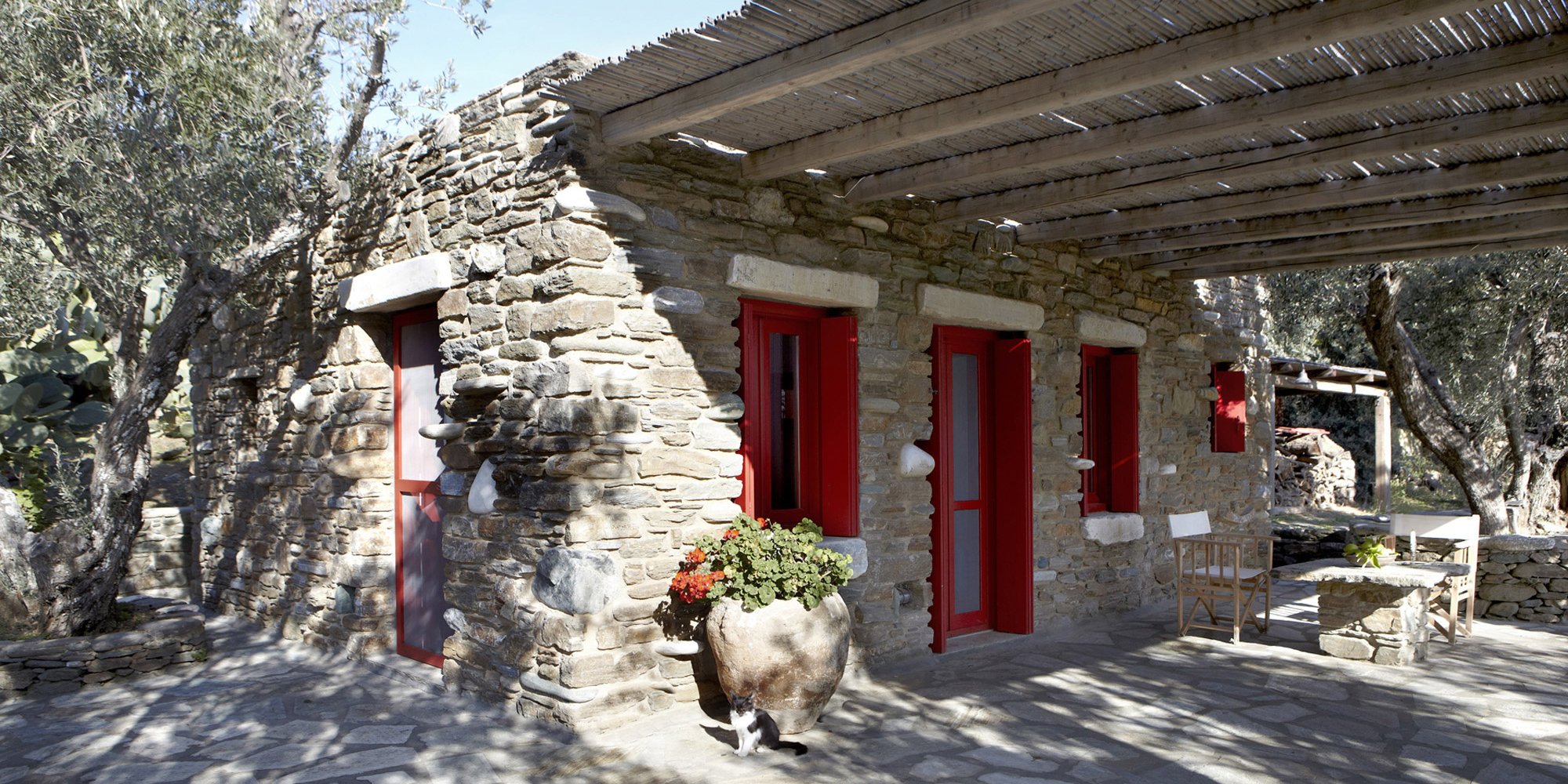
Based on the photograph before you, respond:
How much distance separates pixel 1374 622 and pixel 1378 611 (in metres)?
0.07

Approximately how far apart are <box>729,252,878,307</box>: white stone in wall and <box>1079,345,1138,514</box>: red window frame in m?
2.67

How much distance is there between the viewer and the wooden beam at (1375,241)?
5.90 meters

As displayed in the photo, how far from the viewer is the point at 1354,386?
12.5 m

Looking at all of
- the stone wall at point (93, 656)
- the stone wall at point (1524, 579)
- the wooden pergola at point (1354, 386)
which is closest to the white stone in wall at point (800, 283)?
the stone wall at point (93, 656)

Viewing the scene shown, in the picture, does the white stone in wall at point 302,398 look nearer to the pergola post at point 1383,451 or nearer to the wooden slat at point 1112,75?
the wooden slat at point 1112,75

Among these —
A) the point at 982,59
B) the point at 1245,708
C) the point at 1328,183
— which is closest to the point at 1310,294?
the point at 1328,183

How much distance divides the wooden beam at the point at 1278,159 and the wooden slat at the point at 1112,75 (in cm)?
127

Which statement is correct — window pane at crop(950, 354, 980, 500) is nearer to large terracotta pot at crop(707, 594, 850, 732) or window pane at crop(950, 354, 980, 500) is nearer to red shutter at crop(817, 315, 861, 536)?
red shutter at crop(817, 315, 861, 536)

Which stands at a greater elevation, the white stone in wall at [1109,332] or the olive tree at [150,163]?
the olive tree at [150,163]

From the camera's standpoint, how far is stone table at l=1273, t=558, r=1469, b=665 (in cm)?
561

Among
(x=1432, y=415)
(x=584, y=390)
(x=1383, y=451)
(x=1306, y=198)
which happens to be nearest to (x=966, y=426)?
(x=1306, y=198)

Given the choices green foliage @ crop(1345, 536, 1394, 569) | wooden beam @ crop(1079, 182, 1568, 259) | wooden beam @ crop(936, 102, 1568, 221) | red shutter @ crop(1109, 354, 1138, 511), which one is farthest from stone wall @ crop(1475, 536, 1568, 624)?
wooden beam @ crop(936, 102, 1568, 221)

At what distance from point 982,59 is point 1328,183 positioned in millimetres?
2646

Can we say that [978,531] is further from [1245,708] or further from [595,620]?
[595,620]
